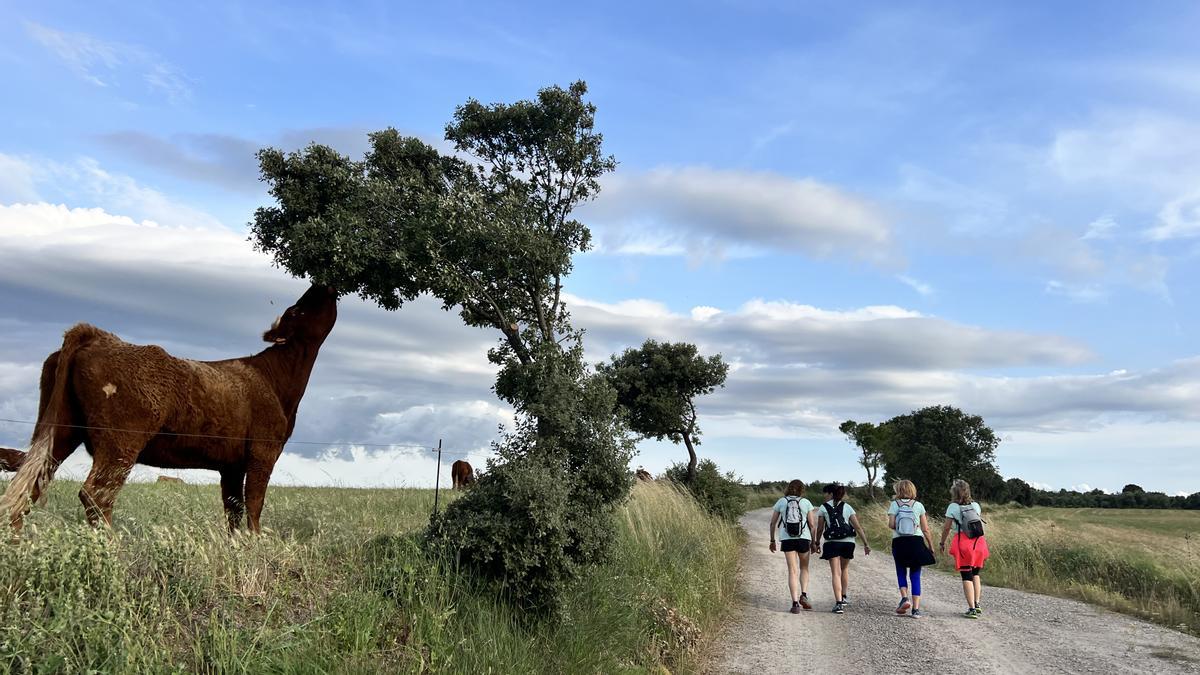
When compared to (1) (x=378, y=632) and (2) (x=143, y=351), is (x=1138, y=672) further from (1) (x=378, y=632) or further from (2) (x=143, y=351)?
(2) (x=143, y=351)

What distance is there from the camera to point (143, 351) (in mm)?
8547

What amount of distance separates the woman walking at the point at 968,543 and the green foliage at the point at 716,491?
14353mm

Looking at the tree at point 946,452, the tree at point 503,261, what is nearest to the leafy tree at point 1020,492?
the tree at point 946,452

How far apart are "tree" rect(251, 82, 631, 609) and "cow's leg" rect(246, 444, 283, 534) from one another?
102 inches

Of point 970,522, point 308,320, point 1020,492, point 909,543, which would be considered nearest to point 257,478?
point 308,320

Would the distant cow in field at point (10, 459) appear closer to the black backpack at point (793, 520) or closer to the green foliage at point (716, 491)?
the black backpack at point (793, 520)

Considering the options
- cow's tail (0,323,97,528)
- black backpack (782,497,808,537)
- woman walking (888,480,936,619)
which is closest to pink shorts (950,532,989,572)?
woman walking (888,480,936,619)

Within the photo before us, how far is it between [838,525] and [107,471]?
35.8 feet

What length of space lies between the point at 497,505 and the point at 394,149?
30.5ft

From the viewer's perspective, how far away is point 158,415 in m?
8.41

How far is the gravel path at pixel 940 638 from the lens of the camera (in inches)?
383

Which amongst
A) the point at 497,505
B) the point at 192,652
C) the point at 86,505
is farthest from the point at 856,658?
the point at 86,505

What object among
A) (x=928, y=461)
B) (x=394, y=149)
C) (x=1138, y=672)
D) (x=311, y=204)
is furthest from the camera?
(x=928, y=461)

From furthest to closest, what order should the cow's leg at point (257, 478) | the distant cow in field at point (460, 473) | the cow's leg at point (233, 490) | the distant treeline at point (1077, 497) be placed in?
1. the distant treeline at point (1077, 497)
2. the distant cow in field at point (460, 473)
3. the cow's leg at point (233, 490)
4. the cow's leg at point (257, 478)
